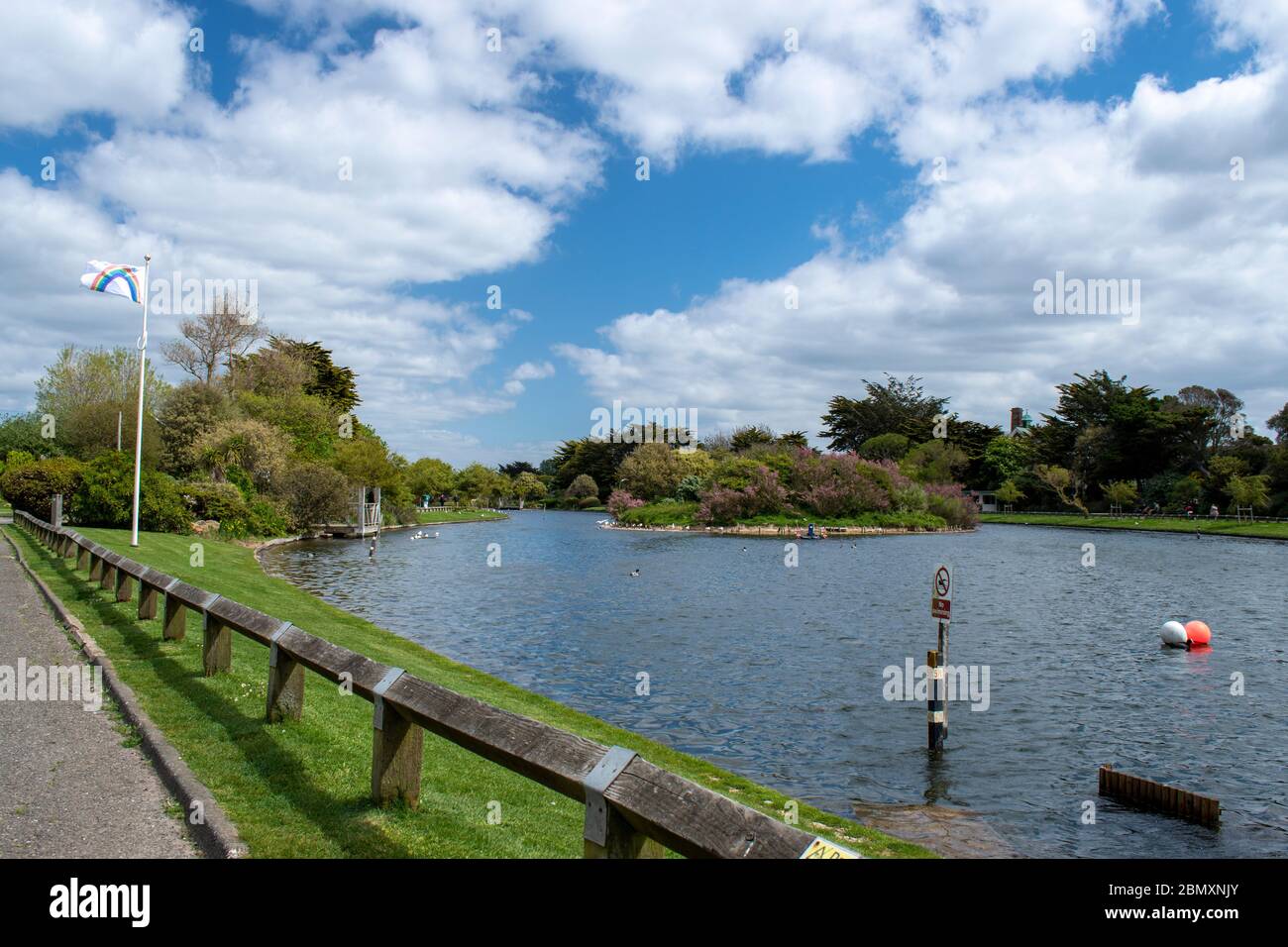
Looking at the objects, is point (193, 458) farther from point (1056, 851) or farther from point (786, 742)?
point (1056, 851)

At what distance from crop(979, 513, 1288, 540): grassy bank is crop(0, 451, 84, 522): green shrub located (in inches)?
2714

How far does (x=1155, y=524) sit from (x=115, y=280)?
76.6 m

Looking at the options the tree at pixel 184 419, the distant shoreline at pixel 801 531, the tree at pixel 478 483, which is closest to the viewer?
the tree at pixel 184 419

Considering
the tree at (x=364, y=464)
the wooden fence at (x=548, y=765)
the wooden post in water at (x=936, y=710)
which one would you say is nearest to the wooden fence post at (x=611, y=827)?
the wooden fence at (x=548, y=765)

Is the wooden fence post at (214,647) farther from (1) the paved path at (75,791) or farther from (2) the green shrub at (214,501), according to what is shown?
(2) the green shrub at (214,501)

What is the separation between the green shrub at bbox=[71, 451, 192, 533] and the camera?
1319 inches

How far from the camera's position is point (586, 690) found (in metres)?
15.3

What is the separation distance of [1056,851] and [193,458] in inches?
1989

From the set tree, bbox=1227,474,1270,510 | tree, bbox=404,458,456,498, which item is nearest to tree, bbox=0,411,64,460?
tree, bbox=404,458,456,498

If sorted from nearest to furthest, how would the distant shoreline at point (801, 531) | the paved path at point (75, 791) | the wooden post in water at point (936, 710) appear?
1. the paved path at point (75, 791)
2. the wooden post in water at point (936, 710)
3. the distant shoreline at point (801, 531)

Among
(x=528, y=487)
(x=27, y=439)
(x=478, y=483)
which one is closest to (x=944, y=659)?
(x=27, y=439)

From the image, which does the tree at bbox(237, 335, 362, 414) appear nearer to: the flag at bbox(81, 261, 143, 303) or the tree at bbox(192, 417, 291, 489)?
the tree at bbox(192, 417, 291, 489)

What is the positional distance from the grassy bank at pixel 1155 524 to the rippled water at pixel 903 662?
28109mm

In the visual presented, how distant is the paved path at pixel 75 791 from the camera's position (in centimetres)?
505
